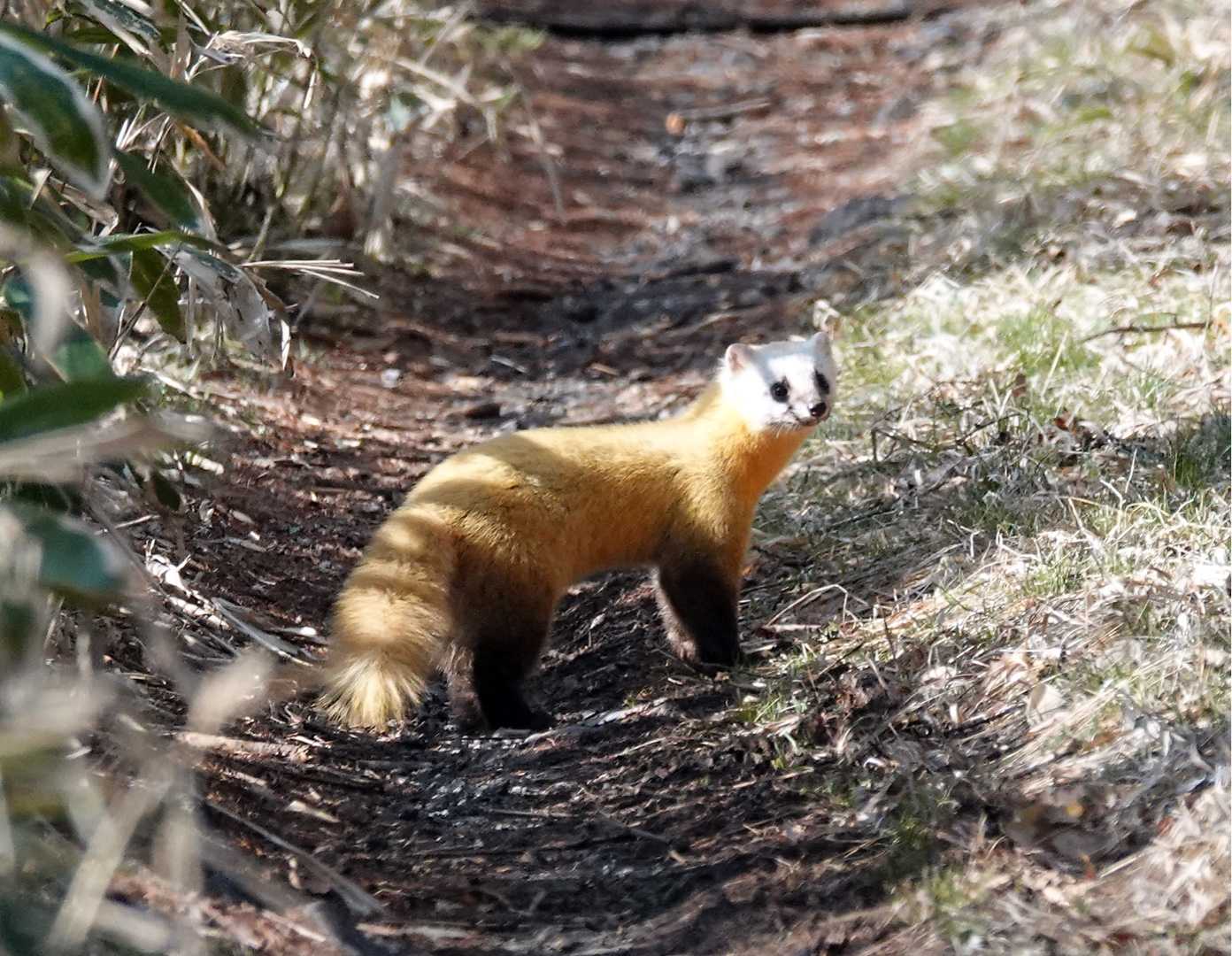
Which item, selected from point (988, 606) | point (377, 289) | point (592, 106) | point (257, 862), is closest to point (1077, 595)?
point (988, 606)

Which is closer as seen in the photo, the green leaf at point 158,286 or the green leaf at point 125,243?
the green leaf at point 125,243

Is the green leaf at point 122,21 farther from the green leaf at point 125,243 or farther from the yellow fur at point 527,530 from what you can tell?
the yellow fur at point 527,530

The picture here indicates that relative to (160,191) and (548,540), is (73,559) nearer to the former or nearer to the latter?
(160,191)

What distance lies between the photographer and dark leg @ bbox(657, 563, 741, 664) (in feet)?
14.1

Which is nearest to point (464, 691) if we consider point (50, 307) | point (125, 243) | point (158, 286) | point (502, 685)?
point (502, 685)

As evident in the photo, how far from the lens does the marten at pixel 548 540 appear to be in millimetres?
3717

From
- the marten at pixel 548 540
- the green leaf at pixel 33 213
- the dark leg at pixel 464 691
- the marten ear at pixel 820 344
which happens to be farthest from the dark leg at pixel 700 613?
the green leaf at pixel 33 213

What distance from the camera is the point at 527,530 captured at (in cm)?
407

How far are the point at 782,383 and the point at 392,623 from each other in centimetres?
163

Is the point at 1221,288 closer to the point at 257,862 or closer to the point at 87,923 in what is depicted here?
the point at 257,862

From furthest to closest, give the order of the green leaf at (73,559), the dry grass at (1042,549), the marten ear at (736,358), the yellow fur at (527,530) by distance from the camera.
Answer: the marten ear at (736,358) → the yellow fur at (527,530) → the dry grass at (1042,549) → the green leaf at (73,559)

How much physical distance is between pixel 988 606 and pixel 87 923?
2571mm

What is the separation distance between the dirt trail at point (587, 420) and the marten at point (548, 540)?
22 centimetres

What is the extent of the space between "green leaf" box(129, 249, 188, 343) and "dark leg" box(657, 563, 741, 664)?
1.60m
